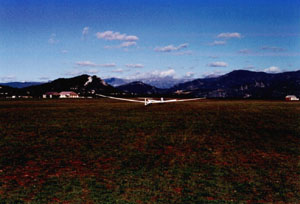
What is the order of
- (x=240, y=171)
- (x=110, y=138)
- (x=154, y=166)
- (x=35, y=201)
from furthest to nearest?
(x=110, y=138)
(x=154, y=166)
(x=240, y=171)
(x=35, y=201)

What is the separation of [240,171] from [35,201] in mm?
10931

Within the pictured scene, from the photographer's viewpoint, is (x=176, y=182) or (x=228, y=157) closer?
(x=176, y=182)

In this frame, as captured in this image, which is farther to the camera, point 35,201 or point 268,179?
point 268,179

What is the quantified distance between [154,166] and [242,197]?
242 inches

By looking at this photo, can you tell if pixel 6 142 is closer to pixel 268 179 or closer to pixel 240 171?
pixel 240 171

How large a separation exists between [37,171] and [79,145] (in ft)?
25.3

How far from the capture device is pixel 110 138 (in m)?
26.5

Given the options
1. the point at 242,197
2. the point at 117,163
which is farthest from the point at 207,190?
the point at 117,163

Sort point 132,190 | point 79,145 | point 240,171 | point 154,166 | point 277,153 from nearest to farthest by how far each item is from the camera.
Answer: point 132,190
point 240,171
point 154,166
point 277,153
point 79,145

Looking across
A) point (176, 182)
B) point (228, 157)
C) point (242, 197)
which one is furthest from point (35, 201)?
point (228, 157)

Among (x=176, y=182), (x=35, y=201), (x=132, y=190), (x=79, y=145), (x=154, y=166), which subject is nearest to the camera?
(x=35, y=201)

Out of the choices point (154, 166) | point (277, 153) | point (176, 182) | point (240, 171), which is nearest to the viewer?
point (176, 182)

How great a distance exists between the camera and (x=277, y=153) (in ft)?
66.6

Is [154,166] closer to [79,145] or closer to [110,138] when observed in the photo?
[79,145]
